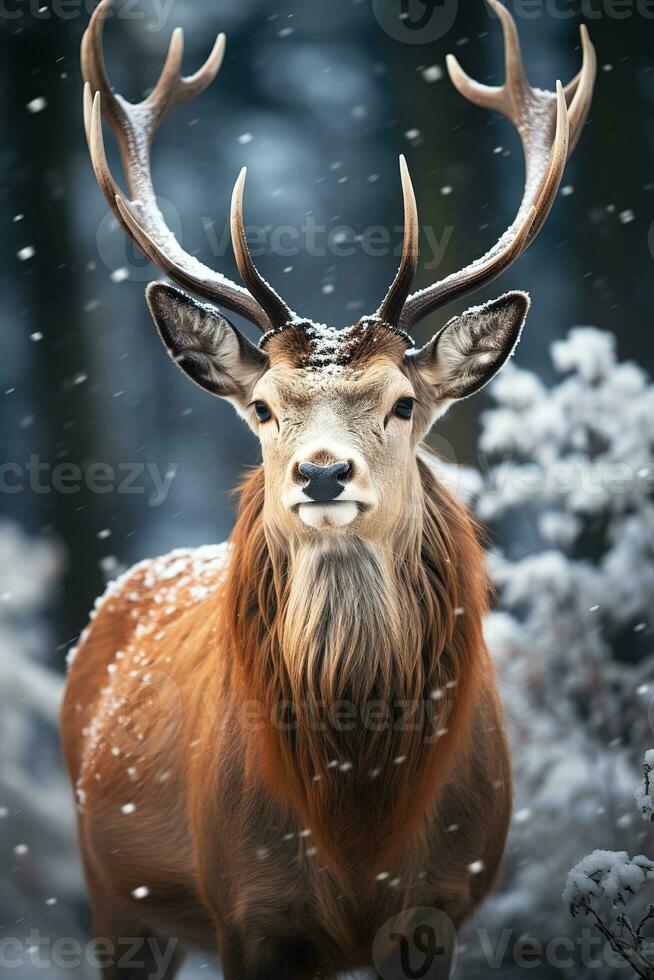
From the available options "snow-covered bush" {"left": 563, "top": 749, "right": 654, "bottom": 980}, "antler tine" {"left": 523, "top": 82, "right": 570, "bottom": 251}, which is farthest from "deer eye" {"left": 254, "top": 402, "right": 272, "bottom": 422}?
"snow-covered bush" {"left": 563, "top": 749, "right": 654, "bottom": 980}

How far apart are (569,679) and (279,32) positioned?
4.59m

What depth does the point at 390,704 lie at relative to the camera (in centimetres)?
277

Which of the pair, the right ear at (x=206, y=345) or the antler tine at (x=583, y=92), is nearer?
the right ear at (x=206, y=345)

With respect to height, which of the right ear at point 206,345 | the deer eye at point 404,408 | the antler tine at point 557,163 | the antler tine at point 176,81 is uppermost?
the antler tine at point 176,81

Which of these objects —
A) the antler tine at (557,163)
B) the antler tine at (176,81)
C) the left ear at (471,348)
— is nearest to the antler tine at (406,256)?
the left ear at (471,348)

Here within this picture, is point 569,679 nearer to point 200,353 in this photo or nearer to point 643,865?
point 643,865

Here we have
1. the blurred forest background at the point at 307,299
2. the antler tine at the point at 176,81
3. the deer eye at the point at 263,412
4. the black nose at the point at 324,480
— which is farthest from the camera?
the blurred forest background at the point at 307,299

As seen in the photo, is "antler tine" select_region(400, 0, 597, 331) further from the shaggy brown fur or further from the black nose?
the black nose

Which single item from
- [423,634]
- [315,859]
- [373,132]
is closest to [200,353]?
[423,634]

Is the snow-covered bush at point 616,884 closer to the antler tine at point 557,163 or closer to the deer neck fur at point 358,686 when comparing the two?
the deer neck fur at point 358,686

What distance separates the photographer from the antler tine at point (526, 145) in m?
2.99

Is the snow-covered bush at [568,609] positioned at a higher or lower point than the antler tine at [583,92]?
lower

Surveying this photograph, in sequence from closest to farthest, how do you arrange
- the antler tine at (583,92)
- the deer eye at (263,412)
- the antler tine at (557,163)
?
the deer eye at (263,412)
the antler tine at (557,163)
the antler tine at (583,92)

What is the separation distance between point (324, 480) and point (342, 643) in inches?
20.6
